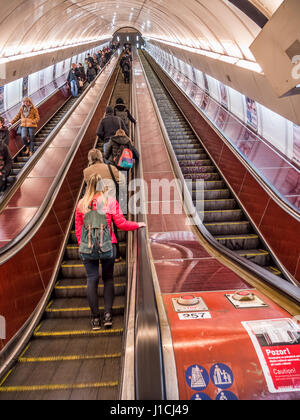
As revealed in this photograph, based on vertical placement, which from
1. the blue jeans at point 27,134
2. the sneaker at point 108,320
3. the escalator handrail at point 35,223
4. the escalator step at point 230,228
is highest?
the blue jeans at point 27,134

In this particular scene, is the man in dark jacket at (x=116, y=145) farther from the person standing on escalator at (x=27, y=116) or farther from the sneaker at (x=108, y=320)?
the sneaker at (x=108, y=320)

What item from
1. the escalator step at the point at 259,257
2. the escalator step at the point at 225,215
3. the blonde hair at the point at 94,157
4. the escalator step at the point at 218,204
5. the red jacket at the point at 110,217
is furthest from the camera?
the escalator step at the point at 218,204

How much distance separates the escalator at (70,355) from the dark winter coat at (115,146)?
2229mm

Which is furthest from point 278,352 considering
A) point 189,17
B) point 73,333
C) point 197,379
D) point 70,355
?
point 189,17

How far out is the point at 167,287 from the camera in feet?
9.77

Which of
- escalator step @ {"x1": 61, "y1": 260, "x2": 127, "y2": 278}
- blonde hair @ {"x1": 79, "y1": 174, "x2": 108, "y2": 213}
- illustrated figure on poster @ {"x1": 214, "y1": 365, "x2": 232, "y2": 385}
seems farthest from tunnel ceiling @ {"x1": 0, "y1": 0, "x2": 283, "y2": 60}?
illustrated figure on poster @ {"x1": 214, "y1": 365, "x2": 232, "y2": 385}

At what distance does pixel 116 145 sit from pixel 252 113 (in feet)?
32.0

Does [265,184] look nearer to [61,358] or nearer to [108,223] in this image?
[108,223]

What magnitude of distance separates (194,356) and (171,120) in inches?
423

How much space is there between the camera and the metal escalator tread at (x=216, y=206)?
538cm

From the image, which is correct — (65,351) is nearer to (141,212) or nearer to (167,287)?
(167,287)

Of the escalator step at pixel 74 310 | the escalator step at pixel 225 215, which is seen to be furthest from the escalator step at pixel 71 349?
the escalator step at pixel 225 215

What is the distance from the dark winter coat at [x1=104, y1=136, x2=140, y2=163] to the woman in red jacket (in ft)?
7.68
